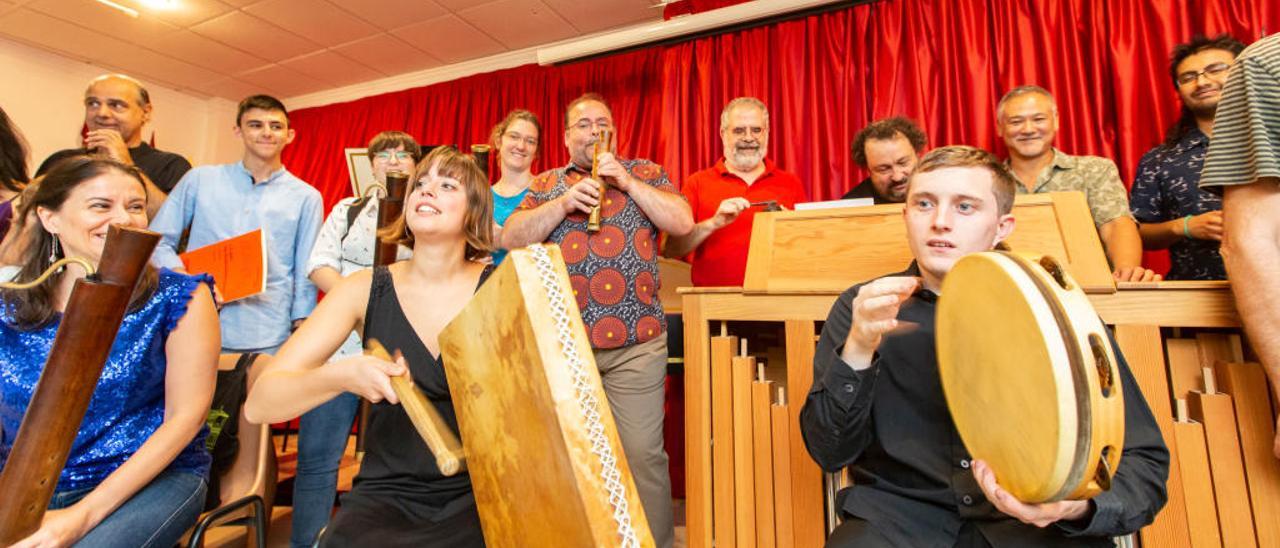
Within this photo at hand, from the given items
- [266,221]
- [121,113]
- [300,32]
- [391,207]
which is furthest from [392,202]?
[300,32]

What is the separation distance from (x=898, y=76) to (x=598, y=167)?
101 inches

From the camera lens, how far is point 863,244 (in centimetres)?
176

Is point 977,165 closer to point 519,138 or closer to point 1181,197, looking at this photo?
point 1181,197

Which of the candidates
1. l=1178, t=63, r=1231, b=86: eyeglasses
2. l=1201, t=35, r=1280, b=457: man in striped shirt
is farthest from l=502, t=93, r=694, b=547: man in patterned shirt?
l=1178, t=63, r=1231, b=86: eyeglasses

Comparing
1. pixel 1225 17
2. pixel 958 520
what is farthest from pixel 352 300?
pixel 1225 17

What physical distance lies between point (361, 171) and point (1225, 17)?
494 cm

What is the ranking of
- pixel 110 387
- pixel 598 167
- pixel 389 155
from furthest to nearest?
pixel 389 155, pixel 598 167, pixel 110 387

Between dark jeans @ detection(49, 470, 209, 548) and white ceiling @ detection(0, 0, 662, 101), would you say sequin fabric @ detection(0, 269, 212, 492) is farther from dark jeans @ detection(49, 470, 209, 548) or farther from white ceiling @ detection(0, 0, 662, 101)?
white ceiling @ detection(0, 0, 662, 101)

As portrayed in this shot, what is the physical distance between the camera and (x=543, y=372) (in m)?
0.76

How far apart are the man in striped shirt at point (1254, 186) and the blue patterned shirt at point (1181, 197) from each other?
92 centimetres

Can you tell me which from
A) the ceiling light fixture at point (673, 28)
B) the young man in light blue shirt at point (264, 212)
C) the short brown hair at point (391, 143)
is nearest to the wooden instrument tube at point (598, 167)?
the short brown hair at point (391, 143)

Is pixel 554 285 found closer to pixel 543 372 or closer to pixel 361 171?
pixel 543 372

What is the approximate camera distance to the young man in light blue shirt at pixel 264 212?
269 cm

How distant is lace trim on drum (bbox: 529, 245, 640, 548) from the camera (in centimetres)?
73
